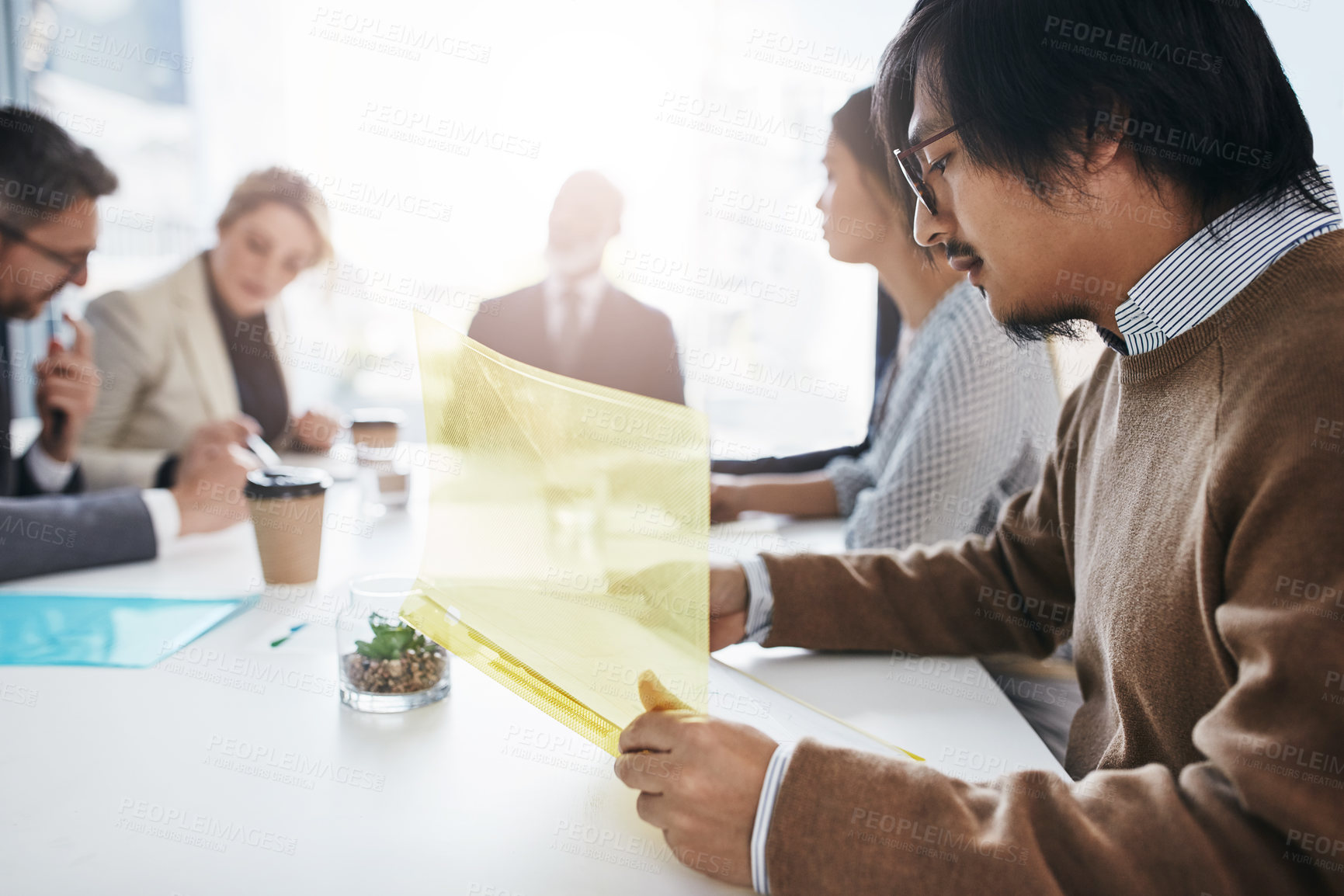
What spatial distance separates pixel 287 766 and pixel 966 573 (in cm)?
79

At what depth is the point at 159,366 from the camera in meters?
2.31

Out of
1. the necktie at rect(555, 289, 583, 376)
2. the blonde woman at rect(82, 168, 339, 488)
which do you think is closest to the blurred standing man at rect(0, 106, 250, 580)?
the blonde woman at rect(82, 168, 339, 488)

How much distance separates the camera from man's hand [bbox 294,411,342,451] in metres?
2.25

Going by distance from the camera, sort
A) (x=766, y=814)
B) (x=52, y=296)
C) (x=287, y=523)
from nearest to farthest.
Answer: (x=766, y=814) < (x=287, y=523) < (x=52, y=296)

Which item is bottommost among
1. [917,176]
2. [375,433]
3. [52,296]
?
[375,433]

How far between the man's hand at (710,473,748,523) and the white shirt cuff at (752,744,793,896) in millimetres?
1110

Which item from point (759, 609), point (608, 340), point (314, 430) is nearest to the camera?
point (759, 609)

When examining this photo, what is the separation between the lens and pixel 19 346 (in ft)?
10.7

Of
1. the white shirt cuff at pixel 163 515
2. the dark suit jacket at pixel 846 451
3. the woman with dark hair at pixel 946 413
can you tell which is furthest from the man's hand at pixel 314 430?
the woman with dark hair at pixel 946 413

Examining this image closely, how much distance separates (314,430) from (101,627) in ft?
4.00

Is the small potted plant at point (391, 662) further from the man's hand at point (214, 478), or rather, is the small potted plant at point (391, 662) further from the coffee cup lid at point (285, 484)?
the man's hand at point (214, 478)

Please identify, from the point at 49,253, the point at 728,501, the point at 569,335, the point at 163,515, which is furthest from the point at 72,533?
the point at 569,335

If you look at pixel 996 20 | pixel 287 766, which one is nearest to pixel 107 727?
pixel 287 766

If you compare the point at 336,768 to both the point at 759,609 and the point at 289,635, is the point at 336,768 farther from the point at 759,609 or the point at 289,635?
the point at 759,609
